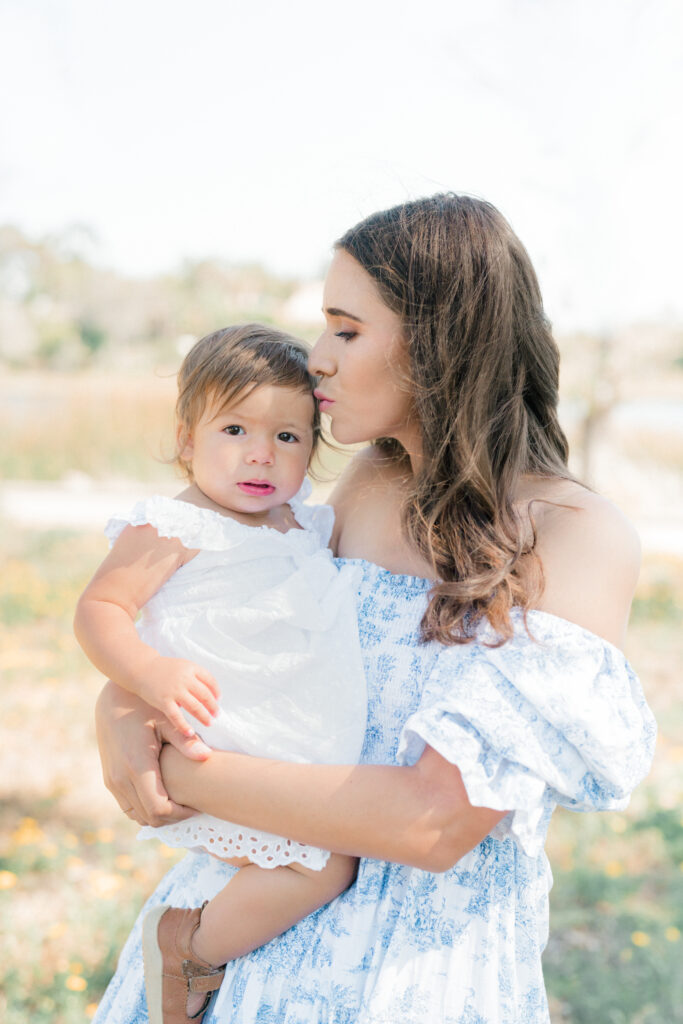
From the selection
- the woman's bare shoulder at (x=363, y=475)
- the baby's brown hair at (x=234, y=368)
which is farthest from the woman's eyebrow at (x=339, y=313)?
the woman's bare shoulder at (x=363, y=475)

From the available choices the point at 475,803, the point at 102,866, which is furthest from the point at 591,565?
the point at 102,866

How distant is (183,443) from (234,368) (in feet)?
0.67

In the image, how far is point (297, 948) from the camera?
137cm

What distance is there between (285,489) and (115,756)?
0.55 m

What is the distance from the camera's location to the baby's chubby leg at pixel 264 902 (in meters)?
1.34

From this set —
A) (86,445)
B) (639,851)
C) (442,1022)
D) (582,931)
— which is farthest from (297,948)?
(86,445)

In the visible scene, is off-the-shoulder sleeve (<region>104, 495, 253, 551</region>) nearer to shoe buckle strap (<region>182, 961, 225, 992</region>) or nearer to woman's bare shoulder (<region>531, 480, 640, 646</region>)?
woman's bare shoulder (<region>531, 480, 640, 646</region>)

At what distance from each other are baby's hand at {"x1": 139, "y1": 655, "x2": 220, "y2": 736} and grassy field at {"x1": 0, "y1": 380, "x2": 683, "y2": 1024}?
669 mm

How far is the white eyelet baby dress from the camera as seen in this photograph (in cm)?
138

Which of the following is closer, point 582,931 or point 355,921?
point 355,921

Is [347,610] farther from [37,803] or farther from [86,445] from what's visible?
[86,445]

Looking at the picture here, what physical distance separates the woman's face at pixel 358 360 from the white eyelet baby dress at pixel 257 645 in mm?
261

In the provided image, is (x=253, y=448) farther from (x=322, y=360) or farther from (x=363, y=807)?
(x=363, y=807)

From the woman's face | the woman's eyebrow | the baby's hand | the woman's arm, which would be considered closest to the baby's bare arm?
the baby's hand
